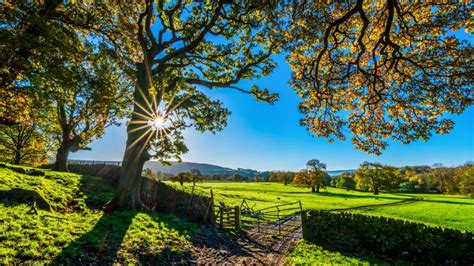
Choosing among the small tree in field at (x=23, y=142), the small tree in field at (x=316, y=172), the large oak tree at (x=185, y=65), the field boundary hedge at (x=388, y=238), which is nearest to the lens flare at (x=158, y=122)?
the large oak tree at (x=185, y=65)

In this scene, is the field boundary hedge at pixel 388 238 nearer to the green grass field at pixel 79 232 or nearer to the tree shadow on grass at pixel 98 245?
the green grass field at pixel 79 232

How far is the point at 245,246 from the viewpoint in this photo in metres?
13.4

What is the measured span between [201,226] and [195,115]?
28.4 feet

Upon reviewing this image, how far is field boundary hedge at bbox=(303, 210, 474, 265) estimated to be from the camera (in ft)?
40.2

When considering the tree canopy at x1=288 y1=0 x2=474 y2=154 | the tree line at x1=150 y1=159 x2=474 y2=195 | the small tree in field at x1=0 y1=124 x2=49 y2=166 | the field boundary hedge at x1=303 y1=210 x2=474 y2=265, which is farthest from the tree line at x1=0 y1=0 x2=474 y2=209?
the tree line at x1=150 y1=159 x2=474 y2=195

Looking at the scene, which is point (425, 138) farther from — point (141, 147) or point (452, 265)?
point (141, 147)

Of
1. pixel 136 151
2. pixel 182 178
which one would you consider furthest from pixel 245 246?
pixel 182 178

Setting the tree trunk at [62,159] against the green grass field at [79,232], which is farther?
the tree trunk at [62,159]

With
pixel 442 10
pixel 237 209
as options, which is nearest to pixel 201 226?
pixel 237 209

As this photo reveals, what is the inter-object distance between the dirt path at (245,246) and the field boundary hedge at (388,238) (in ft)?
6.76

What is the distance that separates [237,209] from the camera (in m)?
17.0

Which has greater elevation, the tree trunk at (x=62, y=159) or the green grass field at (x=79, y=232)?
the tree trunk at (x=62, y=159)

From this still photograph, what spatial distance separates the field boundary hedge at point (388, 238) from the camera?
12266 millimetres

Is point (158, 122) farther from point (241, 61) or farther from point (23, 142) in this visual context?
point (23, 142)
